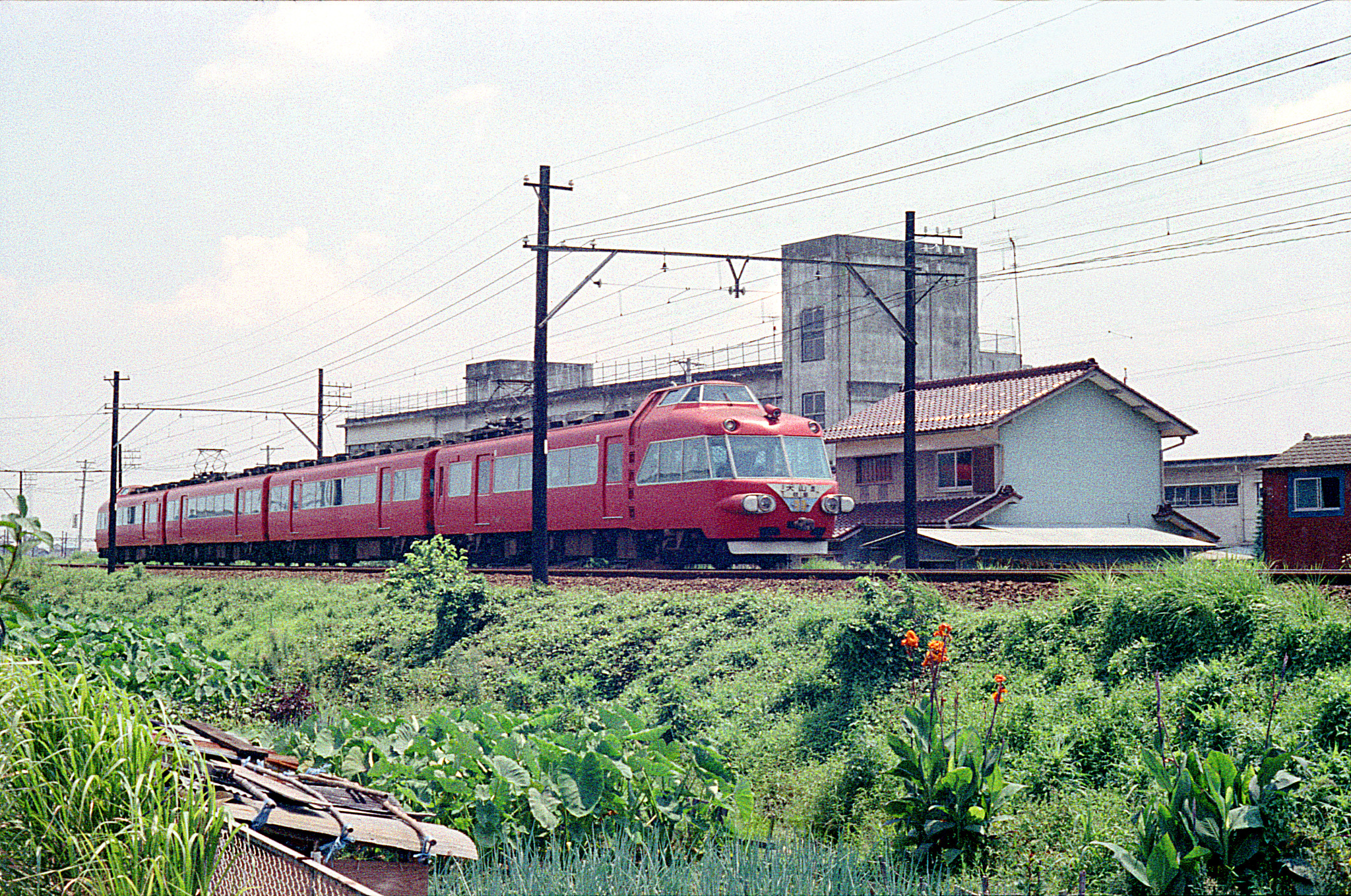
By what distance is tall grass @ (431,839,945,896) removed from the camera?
575cm

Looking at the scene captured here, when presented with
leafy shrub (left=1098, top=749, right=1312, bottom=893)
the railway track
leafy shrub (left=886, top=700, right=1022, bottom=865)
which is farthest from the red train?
leafy shrub (left=1098, top=749, right=1312, bottom=893)

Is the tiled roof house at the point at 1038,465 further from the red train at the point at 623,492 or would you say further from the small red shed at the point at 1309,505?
the red train at the point at 623,492

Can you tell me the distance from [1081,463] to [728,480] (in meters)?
18.5

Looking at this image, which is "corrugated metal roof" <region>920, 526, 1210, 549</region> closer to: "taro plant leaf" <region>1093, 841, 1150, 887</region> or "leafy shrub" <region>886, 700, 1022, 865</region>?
"leafy shrub" <region>886, 700, 1022, 865</region>

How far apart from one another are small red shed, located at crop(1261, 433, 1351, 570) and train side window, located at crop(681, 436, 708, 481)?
14532mm

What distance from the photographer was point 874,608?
11.6 m

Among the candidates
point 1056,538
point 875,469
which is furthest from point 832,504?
point 875,469

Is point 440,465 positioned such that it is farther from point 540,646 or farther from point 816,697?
point 816,697

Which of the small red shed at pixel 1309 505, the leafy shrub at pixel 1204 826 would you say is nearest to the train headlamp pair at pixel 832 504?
the small red shed at pixel 1309 505

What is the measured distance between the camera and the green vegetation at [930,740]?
21.4 ft

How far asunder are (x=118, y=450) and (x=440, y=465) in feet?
75.1

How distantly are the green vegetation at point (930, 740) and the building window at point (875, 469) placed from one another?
75.2 feet

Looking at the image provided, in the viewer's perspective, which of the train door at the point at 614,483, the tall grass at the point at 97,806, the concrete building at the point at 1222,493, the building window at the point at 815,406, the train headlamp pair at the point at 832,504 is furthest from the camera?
the building window at the point at 815,406

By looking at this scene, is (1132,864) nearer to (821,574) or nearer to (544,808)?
(544,808)
